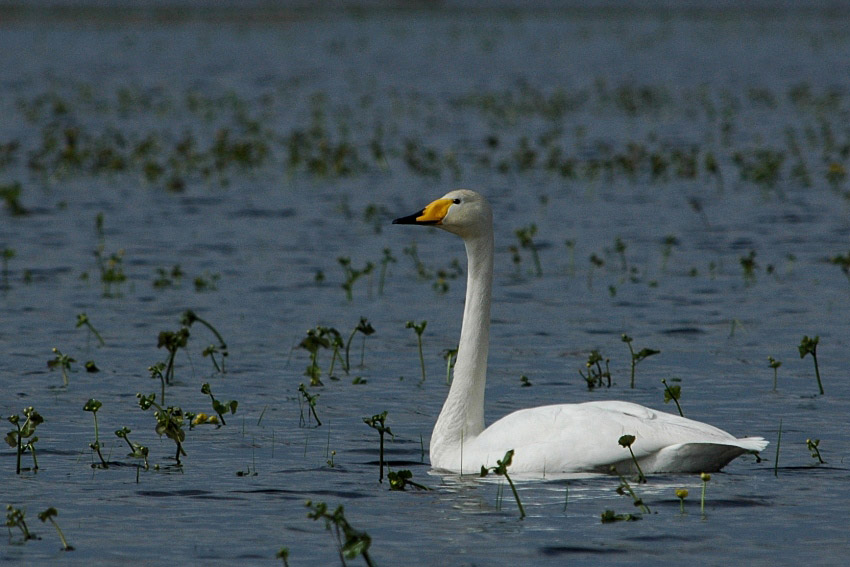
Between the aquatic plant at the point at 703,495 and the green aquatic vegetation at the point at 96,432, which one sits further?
the green aquatic vegetation at the point at 96,432

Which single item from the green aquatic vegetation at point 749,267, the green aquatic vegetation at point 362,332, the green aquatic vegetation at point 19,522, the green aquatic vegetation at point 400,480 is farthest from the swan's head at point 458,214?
the green aquatic vegetation at point 749,267

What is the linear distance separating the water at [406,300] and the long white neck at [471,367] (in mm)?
349

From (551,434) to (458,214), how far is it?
171cm

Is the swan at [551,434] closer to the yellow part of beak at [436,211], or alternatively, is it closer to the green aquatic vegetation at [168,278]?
the yellow part of beak at [436,211]

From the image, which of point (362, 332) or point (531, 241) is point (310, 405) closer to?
point (362, 332)

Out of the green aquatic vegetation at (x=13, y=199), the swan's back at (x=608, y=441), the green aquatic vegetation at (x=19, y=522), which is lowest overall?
the green aquatic vegetation at (x=19, y=522)

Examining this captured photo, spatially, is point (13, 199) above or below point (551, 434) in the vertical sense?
above

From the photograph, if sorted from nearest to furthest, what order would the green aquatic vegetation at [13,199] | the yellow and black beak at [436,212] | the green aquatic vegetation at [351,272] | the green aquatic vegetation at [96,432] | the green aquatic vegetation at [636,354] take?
the green aquatic vegetation at [96,432] < the yellow and black beak at [436,212] < the green aquatic vegetation at [636,354] < the green aquatic vegetation at [351,272] < the green aquatic vegetation at [13,199]

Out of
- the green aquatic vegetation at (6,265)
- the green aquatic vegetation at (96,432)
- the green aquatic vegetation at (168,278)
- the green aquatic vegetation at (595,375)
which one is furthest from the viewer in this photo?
the green aquatic vegetation at (6,265)

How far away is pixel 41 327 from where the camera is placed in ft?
49.4

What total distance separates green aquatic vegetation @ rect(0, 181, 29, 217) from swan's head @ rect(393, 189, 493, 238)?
12991 millimetres

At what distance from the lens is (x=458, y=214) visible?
33.4 ft


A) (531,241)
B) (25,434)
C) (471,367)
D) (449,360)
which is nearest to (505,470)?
(471,367)

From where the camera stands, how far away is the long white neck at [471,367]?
10000mm
